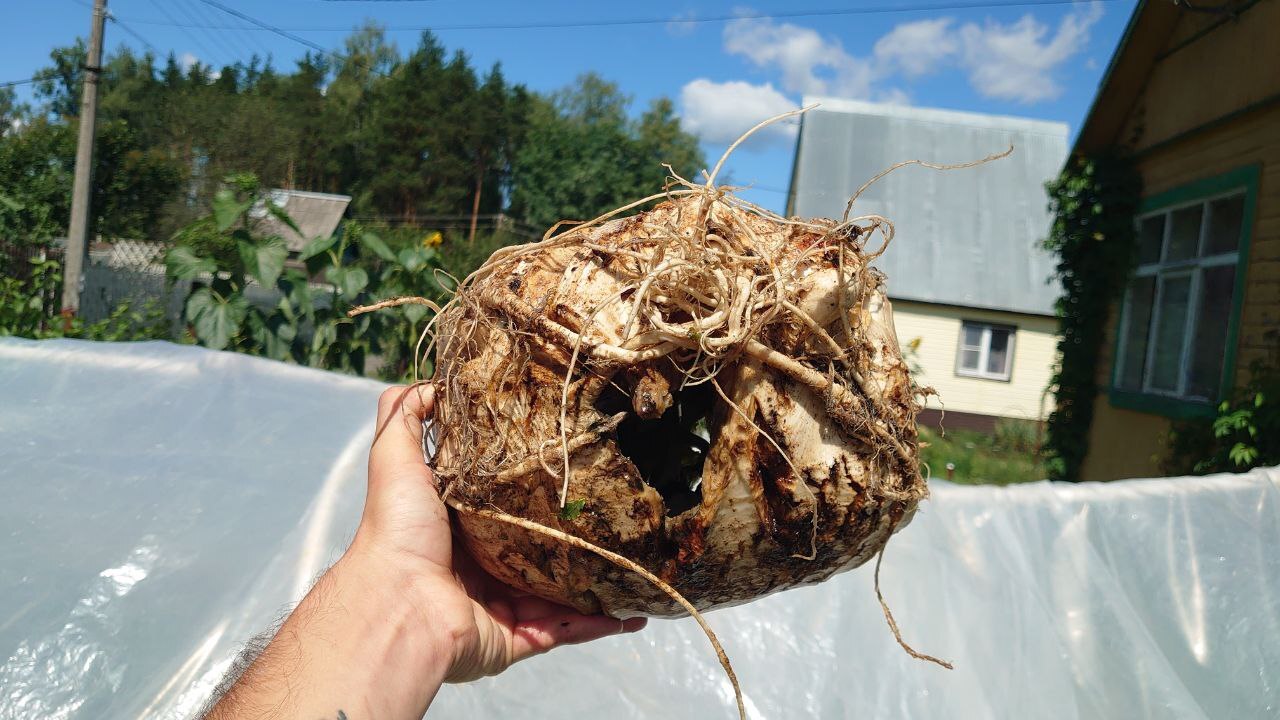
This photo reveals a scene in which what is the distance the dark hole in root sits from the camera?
1.75 metres

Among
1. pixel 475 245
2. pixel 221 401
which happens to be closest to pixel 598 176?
pixel 475 245

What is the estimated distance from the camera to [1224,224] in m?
5.82

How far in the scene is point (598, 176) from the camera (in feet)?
101

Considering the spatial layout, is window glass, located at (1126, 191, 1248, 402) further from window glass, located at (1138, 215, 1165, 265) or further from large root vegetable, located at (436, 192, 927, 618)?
large root vegetable, located at (436, 192, 927, 618)

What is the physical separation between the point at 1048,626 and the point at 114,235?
29.7m

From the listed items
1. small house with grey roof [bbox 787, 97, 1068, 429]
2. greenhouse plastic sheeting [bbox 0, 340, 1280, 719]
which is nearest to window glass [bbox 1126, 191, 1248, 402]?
greenhouse plastic sheeting [bbox 0, 340, 1280, 719]

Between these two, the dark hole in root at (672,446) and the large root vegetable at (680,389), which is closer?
the large root vegetable at (680,389)

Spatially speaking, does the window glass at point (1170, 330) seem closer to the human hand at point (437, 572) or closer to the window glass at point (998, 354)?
the human hand at point (437, 572)

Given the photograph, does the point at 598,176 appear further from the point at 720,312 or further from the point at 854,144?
the point at 720,312

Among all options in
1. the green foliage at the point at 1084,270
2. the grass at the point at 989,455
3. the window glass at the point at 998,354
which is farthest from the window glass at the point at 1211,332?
the window glass at the point at 998,354

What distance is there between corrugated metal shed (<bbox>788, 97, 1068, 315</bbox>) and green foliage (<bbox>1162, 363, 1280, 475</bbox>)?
8.17 metres

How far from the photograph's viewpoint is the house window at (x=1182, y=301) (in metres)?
5.71

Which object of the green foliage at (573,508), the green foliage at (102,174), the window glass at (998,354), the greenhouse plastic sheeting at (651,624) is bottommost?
the greenhouse plastic sheeting at (651,624)

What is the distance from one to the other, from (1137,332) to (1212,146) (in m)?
1.72
